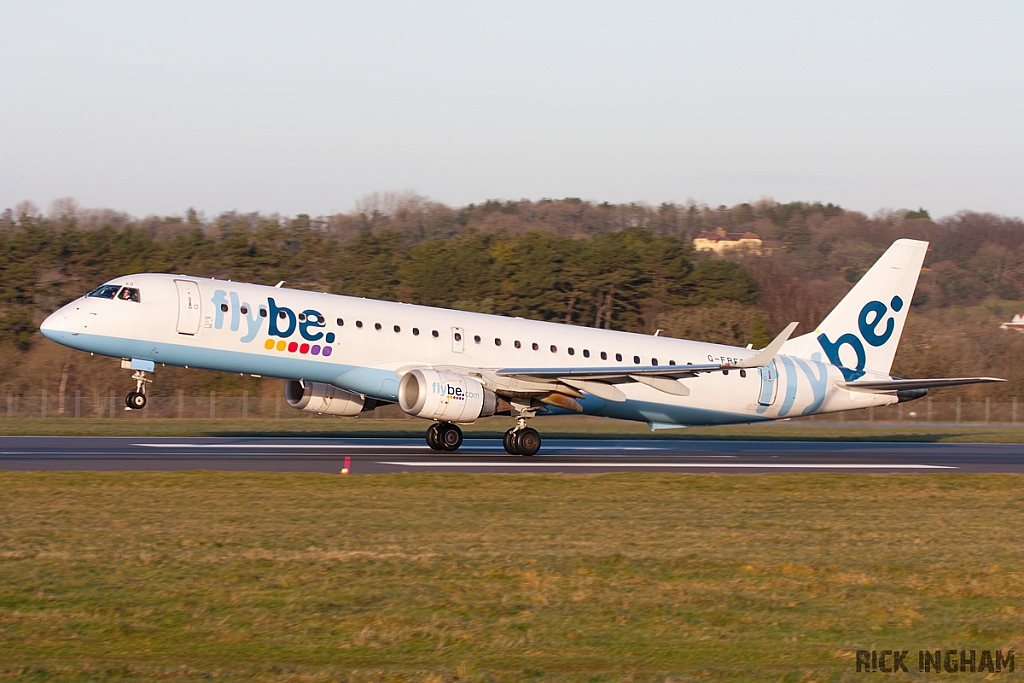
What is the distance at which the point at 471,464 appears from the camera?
1039 inches

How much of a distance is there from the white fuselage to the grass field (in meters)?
8.48

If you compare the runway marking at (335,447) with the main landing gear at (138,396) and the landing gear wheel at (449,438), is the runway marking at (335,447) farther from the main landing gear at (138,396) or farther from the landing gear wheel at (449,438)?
the main landing gear at (138,396)

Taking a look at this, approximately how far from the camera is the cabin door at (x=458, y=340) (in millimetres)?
29625

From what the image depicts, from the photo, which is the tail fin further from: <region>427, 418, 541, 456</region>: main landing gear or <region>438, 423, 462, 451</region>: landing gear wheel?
<region>438, 423, 462, 451</region>: landing gear wheel

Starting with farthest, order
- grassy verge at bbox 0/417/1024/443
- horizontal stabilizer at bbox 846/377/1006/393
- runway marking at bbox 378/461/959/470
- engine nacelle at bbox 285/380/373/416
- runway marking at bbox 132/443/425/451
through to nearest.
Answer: grassy verge at bbox 0/417/1024/443, horizontal stabilizer at bbox 846/377/1006/393, runway marking at bbox 132/443/425/451, engine nacelle at bbox 285/380/373/416, runway marking at bbox 378/461/959/470

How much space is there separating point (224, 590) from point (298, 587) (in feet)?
2.27

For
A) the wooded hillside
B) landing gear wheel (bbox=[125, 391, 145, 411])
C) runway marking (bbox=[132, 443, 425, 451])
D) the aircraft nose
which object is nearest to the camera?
landing gear wheel (bbox=[125, 391, 145, 411])

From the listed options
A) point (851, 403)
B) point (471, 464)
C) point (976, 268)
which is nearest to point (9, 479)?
point (471, 464)

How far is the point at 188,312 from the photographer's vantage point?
2719 centimetres

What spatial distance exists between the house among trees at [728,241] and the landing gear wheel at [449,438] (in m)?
120

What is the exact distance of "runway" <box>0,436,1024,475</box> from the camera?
2508 cm

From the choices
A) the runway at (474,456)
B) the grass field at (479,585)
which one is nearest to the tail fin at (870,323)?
the runway at (474,456)

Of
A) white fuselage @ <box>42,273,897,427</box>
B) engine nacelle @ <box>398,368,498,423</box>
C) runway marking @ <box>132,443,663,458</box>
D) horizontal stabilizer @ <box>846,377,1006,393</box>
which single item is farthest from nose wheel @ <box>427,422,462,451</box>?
horizontal stabilizer @ <box>846,377,1006,393</box>

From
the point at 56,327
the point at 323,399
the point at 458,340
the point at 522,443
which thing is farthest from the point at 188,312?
the point at 522,443
